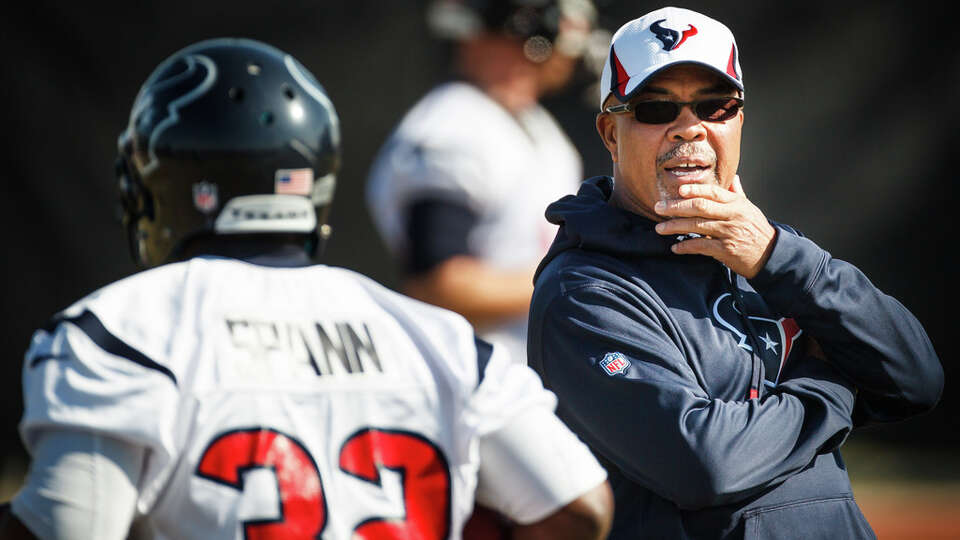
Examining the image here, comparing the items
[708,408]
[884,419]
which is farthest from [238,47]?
[884,419]

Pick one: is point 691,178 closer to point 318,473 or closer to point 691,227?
point 691,227

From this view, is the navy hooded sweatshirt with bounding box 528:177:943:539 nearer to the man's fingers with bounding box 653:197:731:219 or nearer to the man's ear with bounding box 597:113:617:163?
the man's fingers with bounding box 653:197:731:219

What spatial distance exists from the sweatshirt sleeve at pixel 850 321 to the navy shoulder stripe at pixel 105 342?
52.8 inches

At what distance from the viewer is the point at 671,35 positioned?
9.32 feet

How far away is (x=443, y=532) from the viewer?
209 cm

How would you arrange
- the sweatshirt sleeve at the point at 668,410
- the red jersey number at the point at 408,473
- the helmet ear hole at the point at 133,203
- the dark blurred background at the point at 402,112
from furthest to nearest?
the dark blurred background at the point at 402,112 → the sweatshirt sleeve at the point at 668,410 → the helmet ear hole at the point at 133,203 → the red jersey number at the point at 408,473

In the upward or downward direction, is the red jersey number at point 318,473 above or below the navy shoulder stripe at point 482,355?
below

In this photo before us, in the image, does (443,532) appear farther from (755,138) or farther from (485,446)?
(755,138)

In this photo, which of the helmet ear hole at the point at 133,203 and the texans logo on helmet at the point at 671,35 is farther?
the texans logo on helmet at the point at 671,35

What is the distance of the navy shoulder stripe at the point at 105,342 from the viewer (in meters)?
1.95

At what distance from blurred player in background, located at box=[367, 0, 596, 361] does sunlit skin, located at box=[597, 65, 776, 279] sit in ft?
5.99

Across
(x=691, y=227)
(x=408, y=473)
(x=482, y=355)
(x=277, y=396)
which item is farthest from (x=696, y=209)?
(x=277, y=396)

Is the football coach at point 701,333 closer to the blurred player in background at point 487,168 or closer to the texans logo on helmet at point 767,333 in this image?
the texans logo on helmet at point 767,333

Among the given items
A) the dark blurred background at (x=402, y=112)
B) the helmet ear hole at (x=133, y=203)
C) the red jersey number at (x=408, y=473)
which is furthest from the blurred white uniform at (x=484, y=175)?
the red jersey number at (x=408, y=473)
